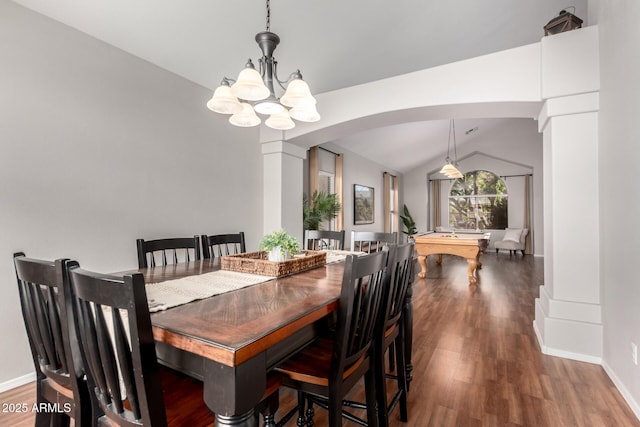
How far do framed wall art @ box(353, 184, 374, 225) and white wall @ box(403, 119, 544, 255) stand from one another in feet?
11.1

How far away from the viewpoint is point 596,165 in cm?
238

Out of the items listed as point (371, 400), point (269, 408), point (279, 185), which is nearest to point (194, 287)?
point (269, 408)

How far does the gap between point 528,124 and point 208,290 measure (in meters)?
9.85

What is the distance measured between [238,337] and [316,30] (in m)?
2.65

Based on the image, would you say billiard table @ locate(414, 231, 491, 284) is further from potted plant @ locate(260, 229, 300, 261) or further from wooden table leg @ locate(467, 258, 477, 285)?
potted plant @ locate(260, 229, 300, 261)

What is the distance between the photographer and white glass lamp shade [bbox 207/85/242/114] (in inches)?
67.4

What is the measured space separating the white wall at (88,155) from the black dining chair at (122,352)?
1.66 meters

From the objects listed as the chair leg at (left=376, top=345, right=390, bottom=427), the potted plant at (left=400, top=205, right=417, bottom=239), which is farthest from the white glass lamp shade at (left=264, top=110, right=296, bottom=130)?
the potted plant at (left=400, top=205, right=417, bottom=239)

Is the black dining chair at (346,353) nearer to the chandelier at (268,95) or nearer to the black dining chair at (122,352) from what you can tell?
the black dining chair at (122,352)

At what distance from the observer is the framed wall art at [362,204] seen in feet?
22.4

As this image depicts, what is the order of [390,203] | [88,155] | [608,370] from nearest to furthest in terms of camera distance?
[608,370]
[88,155]
[390,203]

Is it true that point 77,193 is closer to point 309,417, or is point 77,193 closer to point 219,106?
point 219,106

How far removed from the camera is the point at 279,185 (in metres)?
3.98

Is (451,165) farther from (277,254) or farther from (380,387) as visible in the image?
(380,387)
